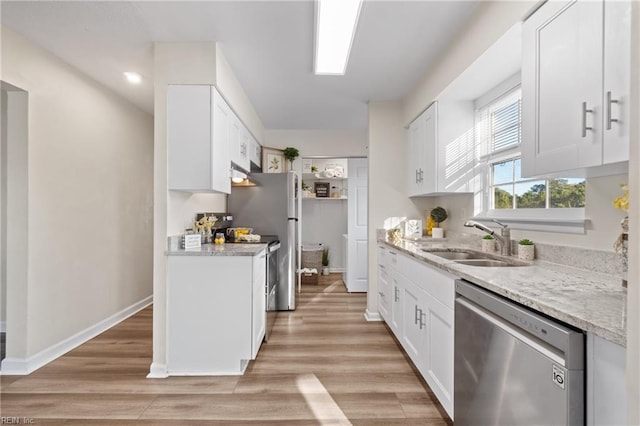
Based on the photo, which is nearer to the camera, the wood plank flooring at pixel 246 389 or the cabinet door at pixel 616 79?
the cabinet door at pixel 616 79

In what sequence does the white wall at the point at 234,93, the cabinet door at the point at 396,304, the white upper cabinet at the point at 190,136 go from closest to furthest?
1. the white upper cabinet at the point at 190,136
2. the white wall at the point at 234,93
3. the cabinet door at the point at 396,304

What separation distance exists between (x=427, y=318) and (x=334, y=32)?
79.5 inches

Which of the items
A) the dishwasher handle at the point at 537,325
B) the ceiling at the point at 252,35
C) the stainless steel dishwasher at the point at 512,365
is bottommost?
the stainless steel dishwasher at the point at 512,365

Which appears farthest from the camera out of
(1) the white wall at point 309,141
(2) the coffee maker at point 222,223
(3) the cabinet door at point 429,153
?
(1) the white wall at point 309,141

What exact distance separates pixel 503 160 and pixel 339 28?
1609 millimetres

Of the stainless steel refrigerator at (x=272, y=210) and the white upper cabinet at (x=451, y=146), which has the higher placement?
the white upper cabinet at (x=451, y=146)

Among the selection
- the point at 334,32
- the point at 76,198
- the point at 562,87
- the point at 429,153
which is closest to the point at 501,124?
the point at 429,153

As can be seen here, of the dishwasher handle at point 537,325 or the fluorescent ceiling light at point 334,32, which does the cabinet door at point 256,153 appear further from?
the dishwasher handle at point 537,325

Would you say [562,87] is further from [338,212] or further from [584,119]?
[338,212]

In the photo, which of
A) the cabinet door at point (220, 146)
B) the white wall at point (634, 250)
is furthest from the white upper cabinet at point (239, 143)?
the white wall at point (634, 250)

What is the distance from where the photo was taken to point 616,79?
1.08 m

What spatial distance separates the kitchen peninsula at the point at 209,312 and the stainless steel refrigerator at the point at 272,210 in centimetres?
143

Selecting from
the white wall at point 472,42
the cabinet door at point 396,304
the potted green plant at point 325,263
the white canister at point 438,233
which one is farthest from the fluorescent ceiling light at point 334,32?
the potted green plant at point 325,263

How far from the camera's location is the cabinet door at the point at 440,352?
166 centimetres
